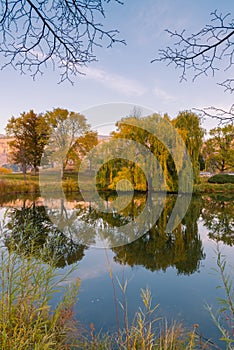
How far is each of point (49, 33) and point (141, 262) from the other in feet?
13.9

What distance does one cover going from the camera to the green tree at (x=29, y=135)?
21.3m

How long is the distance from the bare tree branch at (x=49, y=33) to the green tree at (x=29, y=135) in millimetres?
19688

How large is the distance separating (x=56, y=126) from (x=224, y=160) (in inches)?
656

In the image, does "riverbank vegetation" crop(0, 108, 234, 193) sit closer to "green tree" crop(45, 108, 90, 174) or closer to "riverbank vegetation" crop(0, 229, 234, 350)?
"green tree" crop(45, 108, 90, 174)

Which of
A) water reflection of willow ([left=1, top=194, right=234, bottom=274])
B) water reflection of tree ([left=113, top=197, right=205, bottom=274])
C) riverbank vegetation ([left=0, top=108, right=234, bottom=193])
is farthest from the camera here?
riverbank vegetation ([left=0, top=108, right=234, bottom=193])

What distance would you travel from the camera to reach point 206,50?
1866mm

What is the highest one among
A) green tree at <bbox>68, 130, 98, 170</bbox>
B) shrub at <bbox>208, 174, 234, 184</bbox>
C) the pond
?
green tree at <bbox>68, 130, 98, 170</bbox>

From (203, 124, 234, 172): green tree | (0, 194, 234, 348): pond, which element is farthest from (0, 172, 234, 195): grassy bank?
(0, 194, 234, 348): pond

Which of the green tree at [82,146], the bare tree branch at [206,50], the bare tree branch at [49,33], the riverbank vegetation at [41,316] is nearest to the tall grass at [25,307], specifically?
the riverbank vegetation at [41,316]

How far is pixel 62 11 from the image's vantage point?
175 centimetres

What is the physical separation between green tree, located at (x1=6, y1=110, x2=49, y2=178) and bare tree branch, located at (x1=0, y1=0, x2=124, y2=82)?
19688 mm

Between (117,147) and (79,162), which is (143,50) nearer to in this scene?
(117,147)

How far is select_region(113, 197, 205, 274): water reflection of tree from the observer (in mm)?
4824

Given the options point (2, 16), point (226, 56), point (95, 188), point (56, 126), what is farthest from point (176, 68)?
point (56, 126)
